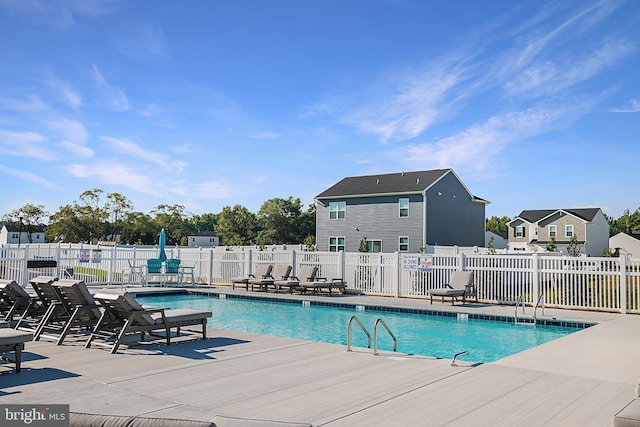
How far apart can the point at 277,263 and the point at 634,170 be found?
18857 mm

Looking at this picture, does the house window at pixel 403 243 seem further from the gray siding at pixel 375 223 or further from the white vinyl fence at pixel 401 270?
the white vinyl fence at pixel 401 270

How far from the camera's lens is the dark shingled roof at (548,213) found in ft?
146

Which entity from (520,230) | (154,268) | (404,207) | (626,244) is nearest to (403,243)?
(404,207)

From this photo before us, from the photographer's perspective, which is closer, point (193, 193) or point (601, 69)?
point (601, 69)

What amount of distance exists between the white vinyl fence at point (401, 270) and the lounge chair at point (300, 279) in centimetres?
68

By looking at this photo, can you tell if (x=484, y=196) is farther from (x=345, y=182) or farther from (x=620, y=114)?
(x=620, y=114)

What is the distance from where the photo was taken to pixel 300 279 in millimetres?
17781

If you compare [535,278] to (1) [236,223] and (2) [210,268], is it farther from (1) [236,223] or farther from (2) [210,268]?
(1) [236,223]

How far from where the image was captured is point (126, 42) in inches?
615

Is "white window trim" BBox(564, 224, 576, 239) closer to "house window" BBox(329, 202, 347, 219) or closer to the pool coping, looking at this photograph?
"house window" BBox(329, 202, 347, 219)

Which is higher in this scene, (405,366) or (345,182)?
(345,182)

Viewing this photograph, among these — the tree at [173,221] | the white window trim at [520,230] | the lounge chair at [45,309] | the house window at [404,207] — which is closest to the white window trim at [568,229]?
the white window trim at [520,230]

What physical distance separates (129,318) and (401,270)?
35.3 ft

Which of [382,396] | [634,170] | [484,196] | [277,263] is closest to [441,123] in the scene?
[277,263]
